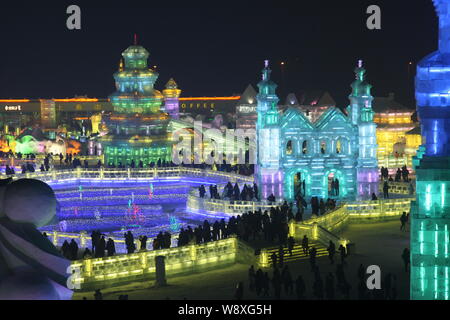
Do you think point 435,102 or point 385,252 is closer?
point 435,102

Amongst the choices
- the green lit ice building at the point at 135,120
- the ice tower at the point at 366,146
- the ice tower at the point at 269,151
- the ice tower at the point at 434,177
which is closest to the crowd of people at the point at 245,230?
Answer: the ice tower at the point at 269,151

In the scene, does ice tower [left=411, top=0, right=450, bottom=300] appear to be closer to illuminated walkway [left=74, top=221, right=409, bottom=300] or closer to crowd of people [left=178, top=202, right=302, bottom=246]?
illuminated walkway [left=74, top=221, right=409, bottom=300]

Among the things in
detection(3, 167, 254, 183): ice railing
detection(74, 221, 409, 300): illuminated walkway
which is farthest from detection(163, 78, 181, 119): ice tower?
detection(74, 221, 409, 300): illuminated walkway

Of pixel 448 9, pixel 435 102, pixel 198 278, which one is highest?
pixel 448 9

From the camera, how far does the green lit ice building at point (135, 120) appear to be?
5628 cm

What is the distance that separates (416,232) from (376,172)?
2364 centimetres

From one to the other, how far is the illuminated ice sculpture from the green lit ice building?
13155mm

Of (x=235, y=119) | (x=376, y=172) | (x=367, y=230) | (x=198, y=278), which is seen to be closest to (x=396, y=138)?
(x=235, y=119)

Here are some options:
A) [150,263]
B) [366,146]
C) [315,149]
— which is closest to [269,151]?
[315,149]

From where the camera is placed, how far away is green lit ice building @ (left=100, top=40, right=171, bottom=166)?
56.3 metres

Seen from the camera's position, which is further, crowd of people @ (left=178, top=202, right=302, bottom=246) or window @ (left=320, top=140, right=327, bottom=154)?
window @ (left=320, top=140, right=327, bottom=154)

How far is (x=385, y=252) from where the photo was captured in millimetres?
34875
